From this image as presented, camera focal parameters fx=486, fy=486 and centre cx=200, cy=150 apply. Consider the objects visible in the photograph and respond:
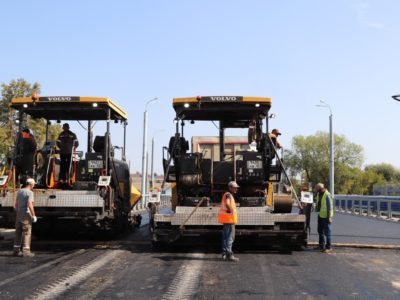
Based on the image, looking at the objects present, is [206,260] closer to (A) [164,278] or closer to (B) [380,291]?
(A) [164,278]

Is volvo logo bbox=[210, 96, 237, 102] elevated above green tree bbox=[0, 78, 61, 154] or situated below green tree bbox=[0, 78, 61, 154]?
below

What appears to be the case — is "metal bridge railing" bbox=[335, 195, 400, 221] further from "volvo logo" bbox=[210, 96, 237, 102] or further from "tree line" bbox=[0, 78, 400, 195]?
"tree line" bbox=[0, 78, 400, 195]

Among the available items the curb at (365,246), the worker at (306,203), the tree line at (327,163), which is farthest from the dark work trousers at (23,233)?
the tree line at (327,163)

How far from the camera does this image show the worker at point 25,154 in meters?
10.6

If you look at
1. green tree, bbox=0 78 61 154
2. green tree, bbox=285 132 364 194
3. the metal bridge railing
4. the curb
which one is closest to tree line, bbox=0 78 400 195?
green tree, bbox=285 132 364 194

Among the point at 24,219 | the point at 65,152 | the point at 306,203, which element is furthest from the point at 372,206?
the point at 24,219

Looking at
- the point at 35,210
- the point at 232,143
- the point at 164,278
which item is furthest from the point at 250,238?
the point at 35,210

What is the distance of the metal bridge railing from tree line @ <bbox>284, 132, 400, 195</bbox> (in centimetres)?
4037

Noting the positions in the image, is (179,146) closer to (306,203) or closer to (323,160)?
(306,203)

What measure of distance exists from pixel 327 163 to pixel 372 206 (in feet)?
150

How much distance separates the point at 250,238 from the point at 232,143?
8.15ft

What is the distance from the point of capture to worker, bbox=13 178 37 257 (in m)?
9.01

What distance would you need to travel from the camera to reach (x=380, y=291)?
253 inches

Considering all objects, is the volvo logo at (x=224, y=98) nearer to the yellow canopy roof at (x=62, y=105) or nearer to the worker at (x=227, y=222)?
the worker at (x=227, y=222)
